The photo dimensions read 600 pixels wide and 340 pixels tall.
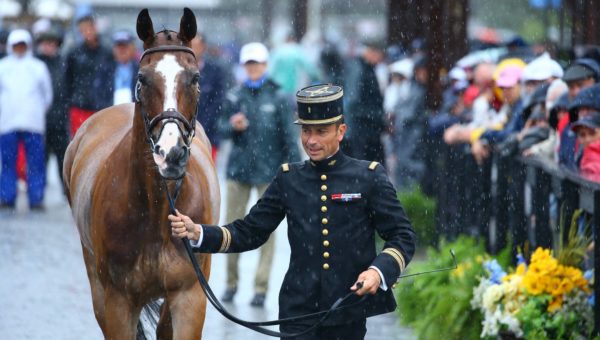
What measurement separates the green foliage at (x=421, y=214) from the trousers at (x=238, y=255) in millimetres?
2770

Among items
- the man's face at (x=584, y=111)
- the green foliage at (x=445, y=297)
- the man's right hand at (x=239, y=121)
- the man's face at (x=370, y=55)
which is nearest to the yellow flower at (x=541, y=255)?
the green foliage at (x=445, y=297)

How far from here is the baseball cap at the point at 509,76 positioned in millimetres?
13200

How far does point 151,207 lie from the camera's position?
7004 millimetres

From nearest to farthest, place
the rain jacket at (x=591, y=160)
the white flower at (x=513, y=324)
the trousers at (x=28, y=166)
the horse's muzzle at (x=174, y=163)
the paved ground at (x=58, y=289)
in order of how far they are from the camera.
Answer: the horse's muzzle at (x=174, y=163)
the white flower at (x=513, y=324)
the rain jacket at (x=591, y=160)
the paved ground at (x=58, y=289)
the trousers at (x=28, y=166)

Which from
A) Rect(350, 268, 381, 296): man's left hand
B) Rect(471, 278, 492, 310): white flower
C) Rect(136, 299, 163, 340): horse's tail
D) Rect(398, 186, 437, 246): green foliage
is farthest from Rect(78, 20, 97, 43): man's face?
Rect(350, 268, 381, 296): man's left hand

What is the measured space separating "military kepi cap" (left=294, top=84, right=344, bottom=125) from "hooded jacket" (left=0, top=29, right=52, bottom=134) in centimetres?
1313

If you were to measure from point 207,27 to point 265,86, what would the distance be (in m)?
48.5

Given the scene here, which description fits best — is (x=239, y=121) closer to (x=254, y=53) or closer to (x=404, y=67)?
(x=254, y=53)

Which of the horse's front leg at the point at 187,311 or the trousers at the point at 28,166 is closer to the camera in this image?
the horse's front leg at the point at 187,311

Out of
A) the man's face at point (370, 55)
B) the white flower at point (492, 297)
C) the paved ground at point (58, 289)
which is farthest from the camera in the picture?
the man's face at point (370, 55)

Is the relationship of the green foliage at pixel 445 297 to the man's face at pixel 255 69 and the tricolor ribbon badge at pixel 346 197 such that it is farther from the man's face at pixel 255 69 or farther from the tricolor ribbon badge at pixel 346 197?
the tricolor ribbon badge at pixel 346 197

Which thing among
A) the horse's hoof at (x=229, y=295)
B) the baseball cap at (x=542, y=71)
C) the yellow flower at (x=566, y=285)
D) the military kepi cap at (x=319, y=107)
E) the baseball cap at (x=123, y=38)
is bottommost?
the horse's hoof at (x=229, y=295)

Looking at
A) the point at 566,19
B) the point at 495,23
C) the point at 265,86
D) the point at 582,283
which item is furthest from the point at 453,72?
the point at 495,23

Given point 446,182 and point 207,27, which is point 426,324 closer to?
point 446,182
